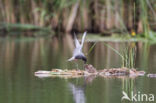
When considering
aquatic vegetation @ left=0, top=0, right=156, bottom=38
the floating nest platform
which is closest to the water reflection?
the floating nest platform

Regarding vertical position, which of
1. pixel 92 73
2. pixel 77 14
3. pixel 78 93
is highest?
pixel 78 93

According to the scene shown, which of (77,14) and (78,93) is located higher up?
(78,93)

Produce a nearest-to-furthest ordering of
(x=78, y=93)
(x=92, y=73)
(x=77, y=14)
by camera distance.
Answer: (x=78, y=93), (x=92, y=73), (x=77, y=14)

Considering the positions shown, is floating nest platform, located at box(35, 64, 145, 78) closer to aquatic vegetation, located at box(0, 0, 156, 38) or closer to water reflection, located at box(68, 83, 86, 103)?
water reflection, located at box(68, 83, 86, 103)

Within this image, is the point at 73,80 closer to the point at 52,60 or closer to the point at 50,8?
the point at 52,60

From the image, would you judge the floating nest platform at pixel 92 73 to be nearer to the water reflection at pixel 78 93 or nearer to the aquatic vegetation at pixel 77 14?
the water reflection at pixel 78 93

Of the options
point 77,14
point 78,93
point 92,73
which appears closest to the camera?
point 78,93

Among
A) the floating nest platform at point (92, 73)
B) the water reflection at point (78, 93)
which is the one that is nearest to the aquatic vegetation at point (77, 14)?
the floating nest platform at point (92, 73)

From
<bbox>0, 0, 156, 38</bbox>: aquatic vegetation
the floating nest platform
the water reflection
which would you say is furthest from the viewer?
<bbox>0, 0, 156, 38</bbox>: aquatic vegetation

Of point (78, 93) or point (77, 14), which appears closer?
point (78, 93)

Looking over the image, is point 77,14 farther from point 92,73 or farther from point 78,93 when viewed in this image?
point 78,93

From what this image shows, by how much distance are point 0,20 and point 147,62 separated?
15.5 metres

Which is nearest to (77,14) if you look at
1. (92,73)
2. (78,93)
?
(92,73)

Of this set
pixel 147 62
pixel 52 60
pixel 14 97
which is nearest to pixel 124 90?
pixel 14 97
